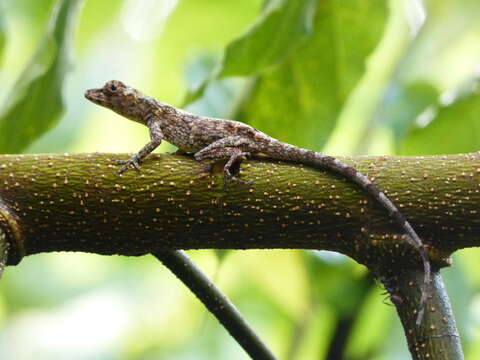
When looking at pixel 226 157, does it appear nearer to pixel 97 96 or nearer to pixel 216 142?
pixel 216 142

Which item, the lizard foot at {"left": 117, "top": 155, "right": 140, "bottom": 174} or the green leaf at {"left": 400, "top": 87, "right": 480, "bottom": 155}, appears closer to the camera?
the lizard foot at {"left": 117, "top": 155, "right": 140, "bottom": 174}

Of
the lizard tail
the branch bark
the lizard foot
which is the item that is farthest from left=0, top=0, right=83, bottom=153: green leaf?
the lizard tail

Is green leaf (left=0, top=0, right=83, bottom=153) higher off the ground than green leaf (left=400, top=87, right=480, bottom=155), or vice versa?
green leaf (left=400, top=87, right=480, bottom=155)

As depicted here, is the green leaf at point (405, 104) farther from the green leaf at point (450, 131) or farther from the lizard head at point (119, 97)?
the lizard head at point (119, 97)

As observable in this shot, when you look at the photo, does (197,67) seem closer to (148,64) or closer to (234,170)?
(148,64)

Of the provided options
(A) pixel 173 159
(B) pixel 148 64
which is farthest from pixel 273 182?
(B) pixel 148 64

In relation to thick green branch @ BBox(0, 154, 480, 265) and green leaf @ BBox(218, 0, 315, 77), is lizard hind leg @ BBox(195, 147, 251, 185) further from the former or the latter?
green leaf @ BBox(218, 0, 315, 77)
